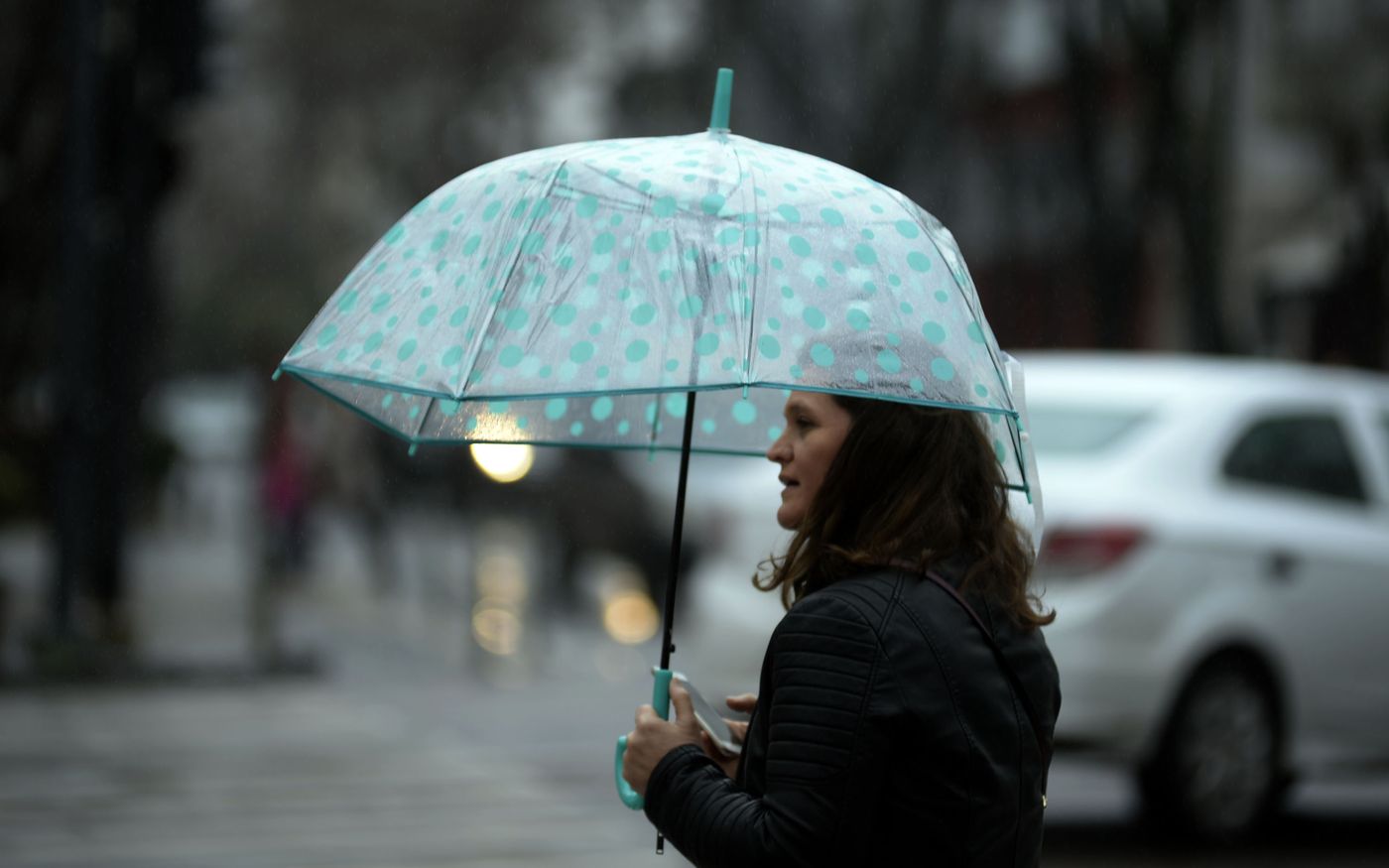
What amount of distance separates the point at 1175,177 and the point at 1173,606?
8.12 meters

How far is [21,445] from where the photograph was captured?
18.6m

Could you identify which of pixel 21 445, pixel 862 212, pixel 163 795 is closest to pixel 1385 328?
pixel 163 795

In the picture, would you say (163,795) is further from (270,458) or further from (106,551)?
(270,458)

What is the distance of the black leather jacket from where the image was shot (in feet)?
7.69

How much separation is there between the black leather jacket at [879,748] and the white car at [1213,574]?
4.62 meters

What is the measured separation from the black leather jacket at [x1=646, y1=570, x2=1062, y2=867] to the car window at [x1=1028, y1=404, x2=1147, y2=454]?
5.08 meters

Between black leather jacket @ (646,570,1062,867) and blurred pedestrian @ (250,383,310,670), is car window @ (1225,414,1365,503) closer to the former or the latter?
black leather jacket @ (646,570,1062,867)

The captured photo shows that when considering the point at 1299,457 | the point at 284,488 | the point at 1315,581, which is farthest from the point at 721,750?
the point at 284,488

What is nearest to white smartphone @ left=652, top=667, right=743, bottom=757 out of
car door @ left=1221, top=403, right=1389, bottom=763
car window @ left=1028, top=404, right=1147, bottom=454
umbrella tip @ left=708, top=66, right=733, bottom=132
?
umbrella tip @ left=708, top=66, right=733, bottom=132

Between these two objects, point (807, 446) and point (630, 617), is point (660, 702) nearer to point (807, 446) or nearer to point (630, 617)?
point (807, 446)

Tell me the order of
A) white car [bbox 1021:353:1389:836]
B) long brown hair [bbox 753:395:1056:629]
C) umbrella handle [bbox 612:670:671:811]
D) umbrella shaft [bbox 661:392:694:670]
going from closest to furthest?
long brown hair [bbox 753:395:1056:629]
umbrella handle [bbox 612:670:671:811]
umbrella shaft [bbox 661:392:694:670]
white car [bbox 1021:353:1389:836]

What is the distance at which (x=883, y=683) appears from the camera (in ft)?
7.73

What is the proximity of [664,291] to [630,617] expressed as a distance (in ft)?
42.1

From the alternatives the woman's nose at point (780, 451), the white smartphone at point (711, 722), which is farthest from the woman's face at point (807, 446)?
the white smartphone at point (711, 722)
